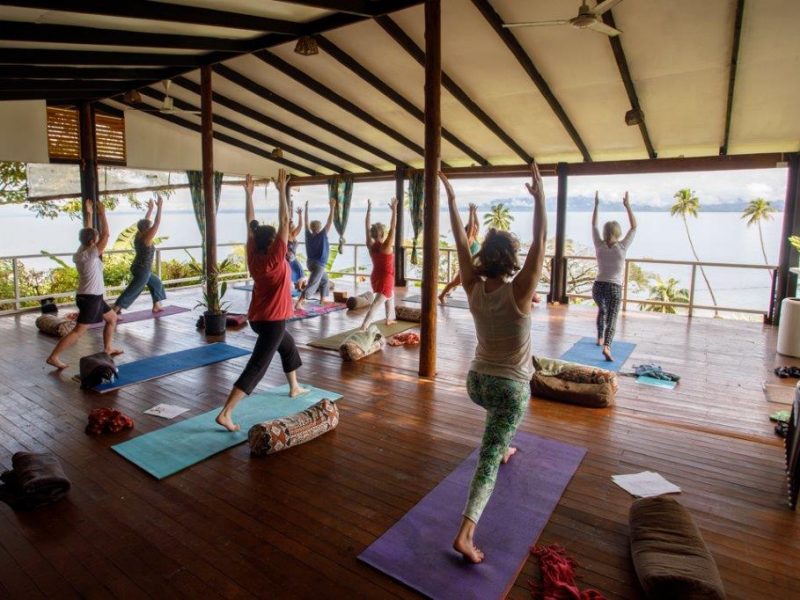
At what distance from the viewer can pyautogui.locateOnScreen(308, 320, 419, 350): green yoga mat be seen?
5.75m

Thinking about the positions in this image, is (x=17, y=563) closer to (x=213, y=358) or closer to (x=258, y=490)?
(x=258, y=490)

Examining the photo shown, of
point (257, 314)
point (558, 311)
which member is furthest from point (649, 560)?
point (558, 311)

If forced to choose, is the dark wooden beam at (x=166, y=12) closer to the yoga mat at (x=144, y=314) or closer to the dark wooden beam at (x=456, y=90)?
the dark wooden beam at (x=456, y=90)

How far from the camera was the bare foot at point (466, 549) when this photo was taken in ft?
6.87

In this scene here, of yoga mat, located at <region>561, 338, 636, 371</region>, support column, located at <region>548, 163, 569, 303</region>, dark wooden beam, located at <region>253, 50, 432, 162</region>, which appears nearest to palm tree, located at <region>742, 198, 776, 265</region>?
support column, located at <region>548, 163, 569, 303</region>

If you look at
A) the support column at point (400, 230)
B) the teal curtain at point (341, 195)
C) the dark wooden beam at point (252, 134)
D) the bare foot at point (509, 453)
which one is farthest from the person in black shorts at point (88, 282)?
the teal curtain at point (341, 195)

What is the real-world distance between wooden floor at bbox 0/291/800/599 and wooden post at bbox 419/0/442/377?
1.24 feet

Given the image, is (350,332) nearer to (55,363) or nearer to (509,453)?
(55,363)

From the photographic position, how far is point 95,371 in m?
4.23

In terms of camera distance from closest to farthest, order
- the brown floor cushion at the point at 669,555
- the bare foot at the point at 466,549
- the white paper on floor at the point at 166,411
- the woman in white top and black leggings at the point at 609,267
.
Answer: the brown floor cushion at the point at 669,555, the bare foot at the point at 466,549, the white paper on floor at the point at 166,411, the woman in white top and black leggings at the point at 609,267

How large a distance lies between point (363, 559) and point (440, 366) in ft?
9.84

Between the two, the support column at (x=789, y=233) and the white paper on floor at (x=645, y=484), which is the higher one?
the support column at (x=789, y=233)

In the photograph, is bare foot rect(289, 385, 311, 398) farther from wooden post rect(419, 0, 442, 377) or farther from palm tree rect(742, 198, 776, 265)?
palm tree rect(742, 198, 776, 265)

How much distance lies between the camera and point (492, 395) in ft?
6.99
